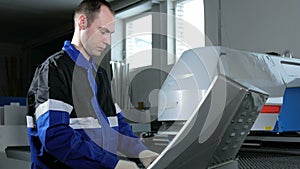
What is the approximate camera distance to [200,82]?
4.19ft

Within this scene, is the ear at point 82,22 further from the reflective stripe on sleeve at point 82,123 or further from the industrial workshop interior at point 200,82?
the reflective stripe on sleeve at point 82,123

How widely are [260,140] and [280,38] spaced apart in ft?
2.79

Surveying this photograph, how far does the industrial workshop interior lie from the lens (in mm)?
368

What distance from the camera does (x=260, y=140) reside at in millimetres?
1175

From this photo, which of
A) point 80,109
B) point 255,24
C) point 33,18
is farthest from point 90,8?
point 33,18

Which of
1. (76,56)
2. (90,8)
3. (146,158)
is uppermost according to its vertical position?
(90,8)

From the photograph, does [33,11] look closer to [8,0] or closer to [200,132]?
[8,0]

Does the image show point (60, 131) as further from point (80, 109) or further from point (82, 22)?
point (82, 22)

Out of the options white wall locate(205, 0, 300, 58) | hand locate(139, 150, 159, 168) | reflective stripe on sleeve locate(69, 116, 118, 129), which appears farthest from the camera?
white wall locate(205, 0, 300, 58)

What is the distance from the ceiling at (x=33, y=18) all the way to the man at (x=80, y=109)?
8.87 feet

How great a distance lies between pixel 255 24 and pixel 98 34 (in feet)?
4.62

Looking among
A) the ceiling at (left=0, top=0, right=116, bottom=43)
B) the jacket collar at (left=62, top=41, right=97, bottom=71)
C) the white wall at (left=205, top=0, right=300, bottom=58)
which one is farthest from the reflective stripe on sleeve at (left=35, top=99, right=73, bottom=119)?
the ceiling at (left=0, top=0, right=116, bottom=43)

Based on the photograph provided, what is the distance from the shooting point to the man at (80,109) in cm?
71

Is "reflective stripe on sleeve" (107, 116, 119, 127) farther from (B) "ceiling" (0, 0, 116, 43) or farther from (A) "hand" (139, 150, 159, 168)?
(B) "ceiling" (0, 0, 116, 43)
